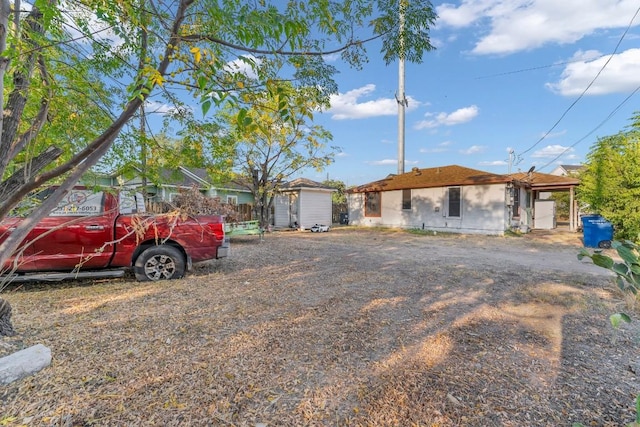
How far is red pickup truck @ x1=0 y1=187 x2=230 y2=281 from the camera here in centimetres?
466

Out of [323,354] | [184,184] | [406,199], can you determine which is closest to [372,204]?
[406,199]

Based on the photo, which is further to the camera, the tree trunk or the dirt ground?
the tree trunk

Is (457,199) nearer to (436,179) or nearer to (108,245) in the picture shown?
(436,179)

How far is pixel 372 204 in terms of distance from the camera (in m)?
19.3

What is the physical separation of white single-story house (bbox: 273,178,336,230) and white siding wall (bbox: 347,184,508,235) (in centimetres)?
256

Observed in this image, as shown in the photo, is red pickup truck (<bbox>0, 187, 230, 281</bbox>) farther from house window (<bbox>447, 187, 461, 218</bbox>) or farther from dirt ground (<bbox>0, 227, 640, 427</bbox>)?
house window (<bbox>447, 187, 461, 218</bbox>)

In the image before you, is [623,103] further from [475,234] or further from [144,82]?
[144,82]

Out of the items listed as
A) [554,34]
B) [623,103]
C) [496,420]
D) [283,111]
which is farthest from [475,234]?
[283,111]

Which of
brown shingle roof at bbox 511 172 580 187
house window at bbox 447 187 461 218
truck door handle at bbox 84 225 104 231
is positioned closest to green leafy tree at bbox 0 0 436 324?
truck door handle at bbox 84 225 104 231

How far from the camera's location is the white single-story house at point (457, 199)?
14.0 m

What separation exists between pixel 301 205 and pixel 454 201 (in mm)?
8588

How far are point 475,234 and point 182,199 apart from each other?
13149mm

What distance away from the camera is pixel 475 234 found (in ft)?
47.0

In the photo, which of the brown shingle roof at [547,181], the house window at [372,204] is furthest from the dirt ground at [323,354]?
the house window at [372,204]
